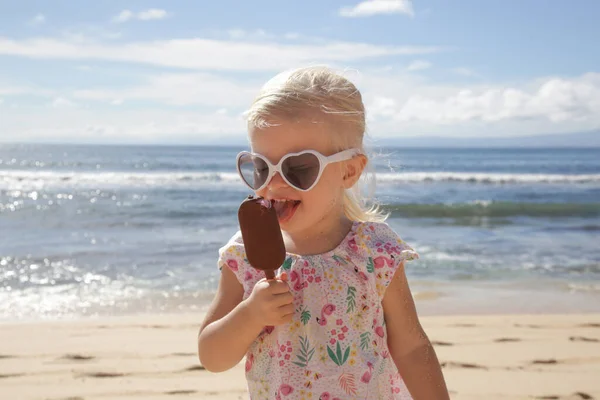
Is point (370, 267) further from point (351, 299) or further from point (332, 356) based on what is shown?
point (332, 356)

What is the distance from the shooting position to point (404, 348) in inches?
75.6

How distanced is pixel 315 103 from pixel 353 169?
9.6 inches

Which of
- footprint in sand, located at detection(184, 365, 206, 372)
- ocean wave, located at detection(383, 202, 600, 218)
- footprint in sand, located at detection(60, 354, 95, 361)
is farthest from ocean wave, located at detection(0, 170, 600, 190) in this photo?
footprint in sand, located at detection(184, 365, 206, 372)

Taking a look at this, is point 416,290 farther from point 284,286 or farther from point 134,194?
point 134,194

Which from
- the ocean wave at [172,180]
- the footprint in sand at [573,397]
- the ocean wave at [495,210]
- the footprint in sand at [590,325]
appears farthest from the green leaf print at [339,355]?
the ocean wave at [172,180]

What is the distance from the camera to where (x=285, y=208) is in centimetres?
184

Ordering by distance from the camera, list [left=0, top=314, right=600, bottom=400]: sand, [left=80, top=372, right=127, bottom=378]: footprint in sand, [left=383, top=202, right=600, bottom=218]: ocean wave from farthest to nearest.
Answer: [left=383, top=202, right=600, bottom=218]: ocean wave → [left=80, top=372, right=127, bottom=378]: footprint in sand → [left=0, top=314, right=600, bottom=400]: sand

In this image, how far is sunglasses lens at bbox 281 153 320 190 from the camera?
1773 mm

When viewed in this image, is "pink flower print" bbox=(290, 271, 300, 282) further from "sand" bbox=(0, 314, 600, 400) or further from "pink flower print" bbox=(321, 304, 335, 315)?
"sand" bbox=(0, 314, 600, 400)

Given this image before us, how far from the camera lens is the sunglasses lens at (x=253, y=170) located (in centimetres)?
181

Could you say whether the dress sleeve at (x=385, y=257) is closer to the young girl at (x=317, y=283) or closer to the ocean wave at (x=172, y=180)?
the young girl at (x=317, y=283)

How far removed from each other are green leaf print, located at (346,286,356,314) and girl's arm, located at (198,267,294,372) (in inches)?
7.6

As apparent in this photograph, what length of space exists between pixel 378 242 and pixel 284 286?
14.3 inches

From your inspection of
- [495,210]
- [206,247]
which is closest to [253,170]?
[206,247]
